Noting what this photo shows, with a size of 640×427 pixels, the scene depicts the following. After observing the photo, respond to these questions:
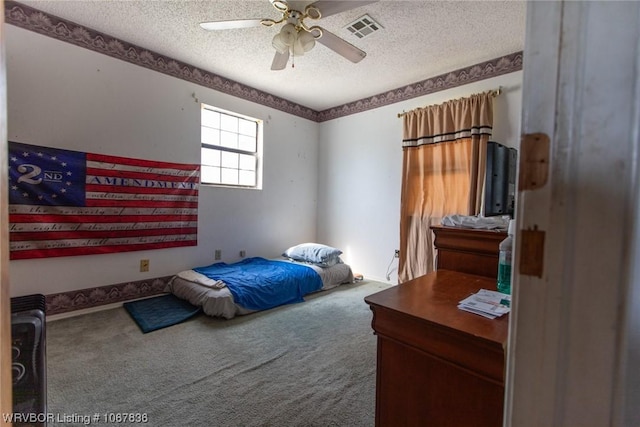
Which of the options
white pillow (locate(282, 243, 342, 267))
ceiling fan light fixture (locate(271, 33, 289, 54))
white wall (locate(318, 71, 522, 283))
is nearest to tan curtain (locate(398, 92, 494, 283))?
white wall (locate(318, 71, 522, 283))

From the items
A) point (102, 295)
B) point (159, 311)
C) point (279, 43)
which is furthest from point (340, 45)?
point (102, 295)

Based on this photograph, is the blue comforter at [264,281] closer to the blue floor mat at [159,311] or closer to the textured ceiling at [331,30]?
the blue floor mat at [159,311]

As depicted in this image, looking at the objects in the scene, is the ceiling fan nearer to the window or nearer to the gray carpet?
the window

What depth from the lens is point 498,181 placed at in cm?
126

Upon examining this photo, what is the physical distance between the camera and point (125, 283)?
2.78 metres

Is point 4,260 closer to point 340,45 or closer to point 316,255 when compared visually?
point 340,45

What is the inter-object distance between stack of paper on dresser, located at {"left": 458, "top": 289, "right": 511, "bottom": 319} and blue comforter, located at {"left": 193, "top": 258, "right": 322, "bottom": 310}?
2.12 m

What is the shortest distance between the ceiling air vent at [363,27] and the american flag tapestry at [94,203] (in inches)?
86.3

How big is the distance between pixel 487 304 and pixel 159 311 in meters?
2.71

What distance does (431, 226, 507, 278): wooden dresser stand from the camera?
1.34 m

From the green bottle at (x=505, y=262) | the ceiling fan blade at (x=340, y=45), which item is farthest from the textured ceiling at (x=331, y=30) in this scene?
the green bottle at (x=505, y=262)

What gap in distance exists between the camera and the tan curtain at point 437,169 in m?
2.89

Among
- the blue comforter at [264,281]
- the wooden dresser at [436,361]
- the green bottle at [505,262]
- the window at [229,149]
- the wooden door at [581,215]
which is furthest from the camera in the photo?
the window at [229,149]

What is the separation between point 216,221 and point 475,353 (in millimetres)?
3201
